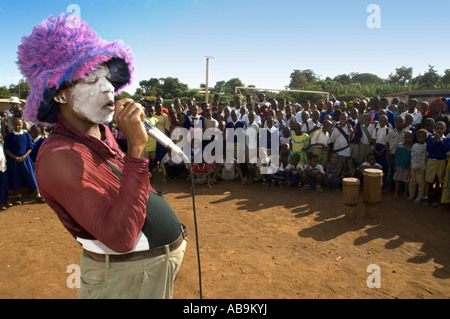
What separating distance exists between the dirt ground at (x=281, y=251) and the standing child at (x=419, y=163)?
15.3 inches

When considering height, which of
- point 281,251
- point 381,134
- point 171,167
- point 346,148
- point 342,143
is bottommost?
point 281,251

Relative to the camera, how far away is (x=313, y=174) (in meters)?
7.45

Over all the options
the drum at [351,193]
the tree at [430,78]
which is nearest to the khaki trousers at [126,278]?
the drum at [351,193]

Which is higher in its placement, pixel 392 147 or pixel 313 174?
pixel 392 147

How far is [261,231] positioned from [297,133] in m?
3.50

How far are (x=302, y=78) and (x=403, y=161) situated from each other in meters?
56.2

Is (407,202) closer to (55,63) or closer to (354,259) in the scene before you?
(354,259)

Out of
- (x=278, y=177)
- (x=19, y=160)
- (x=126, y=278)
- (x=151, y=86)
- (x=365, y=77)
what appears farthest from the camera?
(x=365, y=77)

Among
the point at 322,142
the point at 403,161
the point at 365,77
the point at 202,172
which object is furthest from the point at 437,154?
the point at 365,77

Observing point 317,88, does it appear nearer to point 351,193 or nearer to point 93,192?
point 351,193

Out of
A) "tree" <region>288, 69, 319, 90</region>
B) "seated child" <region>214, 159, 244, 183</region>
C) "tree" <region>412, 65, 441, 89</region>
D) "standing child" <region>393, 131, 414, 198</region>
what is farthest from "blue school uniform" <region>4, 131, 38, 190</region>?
"tree" <region>288, 69, 319, 90</region>

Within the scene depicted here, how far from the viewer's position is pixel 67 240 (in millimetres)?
4707

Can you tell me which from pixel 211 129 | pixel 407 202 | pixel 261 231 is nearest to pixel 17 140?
pixel 211 129

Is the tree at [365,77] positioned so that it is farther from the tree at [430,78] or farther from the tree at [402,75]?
the tree at [430,78]
